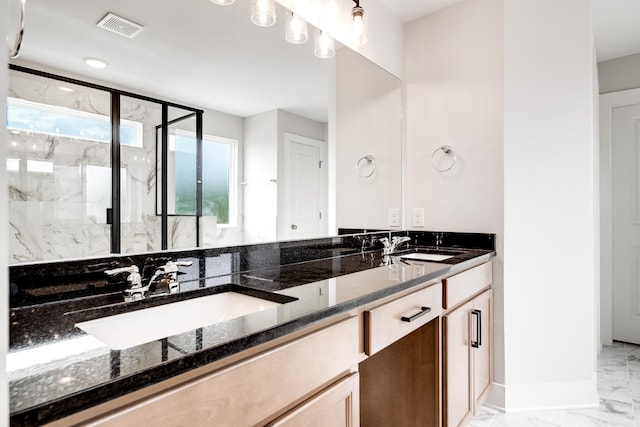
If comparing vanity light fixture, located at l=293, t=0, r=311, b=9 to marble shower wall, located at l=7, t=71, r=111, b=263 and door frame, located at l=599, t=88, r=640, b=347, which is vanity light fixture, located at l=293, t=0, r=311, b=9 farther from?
door frame, located at l=599, t=88, r=640, b=347

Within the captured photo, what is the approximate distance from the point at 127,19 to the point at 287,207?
0.90 metres

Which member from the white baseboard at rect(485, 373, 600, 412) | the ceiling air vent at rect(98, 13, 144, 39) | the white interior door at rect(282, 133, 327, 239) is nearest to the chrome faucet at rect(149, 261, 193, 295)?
the white interior door at rect(282, 133, 327, 239)

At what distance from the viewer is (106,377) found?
1.69 feet

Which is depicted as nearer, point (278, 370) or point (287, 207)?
point (278, 370)

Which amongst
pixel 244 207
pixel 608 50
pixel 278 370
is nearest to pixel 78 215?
pixel 244 207

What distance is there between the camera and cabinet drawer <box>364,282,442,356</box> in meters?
1.07

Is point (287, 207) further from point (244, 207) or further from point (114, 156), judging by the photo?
point (114, 156)

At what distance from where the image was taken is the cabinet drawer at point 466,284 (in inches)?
60.0

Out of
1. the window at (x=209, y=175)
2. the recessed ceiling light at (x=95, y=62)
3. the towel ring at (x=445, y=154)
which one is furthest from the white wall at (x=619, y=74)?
the recessed ceiling light at (x=95, y=62)

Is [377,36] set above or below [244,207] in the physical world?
above

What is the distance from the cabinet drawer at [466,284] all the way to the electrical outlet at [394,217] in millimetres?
607

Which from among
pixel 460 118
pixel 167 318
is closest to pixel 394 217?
pixel 460 118

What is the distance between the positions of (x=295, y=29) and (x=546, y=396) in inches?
92.3

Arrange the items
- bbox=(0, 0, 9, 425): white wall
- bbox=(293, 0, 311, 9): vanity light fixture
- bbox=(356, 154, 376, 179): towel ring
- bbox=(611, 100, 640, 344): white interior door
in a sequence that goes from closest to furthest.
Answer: bbox=(0, 0, 9, 425): white wall < bbox=(293, 0, 311, 9): vanity light fixture < bbox=(356, 154, 376, 179): towel ring < bbox=(611, 100, 640, 344): white interior door
